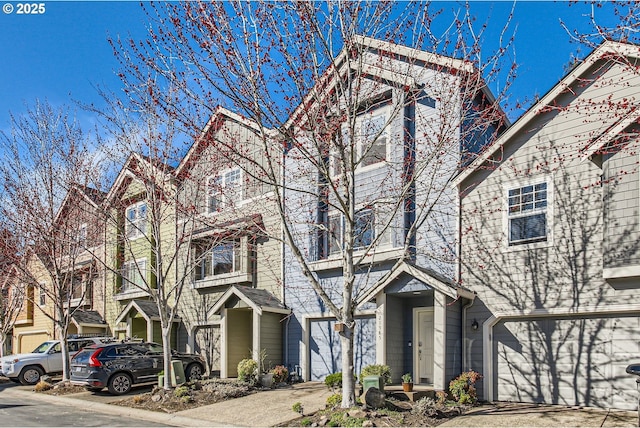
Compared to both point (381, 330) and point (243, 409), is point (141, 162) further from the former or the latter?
point (381, 330)

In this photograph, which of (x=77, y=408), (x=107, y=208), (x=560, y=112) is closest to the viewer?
(x=560, y=112)

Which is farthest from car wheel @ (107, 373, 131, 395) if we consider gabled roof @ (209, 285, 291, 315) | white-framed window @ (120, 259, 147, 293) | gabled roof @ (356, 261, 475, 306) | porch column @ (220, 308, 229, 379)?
gabled roof @ (356, 261, 475, 306)

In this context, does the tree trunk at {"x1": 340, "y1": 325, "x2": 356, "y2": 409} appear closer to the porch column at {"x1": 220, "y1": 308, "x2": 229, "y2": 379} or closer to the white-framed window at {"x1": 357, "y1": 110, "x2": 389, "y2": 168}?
the white-framed window at {"x1": 357, "y1": 110, "x2": 389, "y2": 168}

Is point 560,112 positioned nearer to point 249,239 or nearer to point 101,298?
point 249,239

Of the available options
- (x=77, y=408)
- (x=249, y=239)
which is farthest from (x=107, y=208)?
(x=77, y=408)

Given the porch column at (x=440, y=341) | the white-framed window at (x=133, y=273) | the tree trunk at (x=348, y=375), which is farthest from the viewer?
the white-framed window at (x=133, y=273)

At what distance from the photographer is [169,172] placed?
62.4 feet

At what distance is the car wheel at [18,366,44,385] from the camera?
22.7 meters

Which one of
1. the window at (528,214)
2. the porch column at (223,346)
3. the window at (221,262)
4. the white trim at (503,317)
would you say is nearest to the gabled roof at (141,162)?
the window at (221,262)

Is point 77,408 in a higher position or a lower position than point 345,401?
lower

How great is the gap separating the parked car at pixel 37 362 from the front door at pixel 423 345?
1209 cm

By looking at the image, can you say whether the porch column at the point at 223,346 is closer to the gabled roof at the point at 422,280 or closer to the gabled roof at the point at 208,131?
the gabled roof at the point at 208,131

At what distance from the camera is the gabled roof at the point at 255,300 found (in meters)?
19.0

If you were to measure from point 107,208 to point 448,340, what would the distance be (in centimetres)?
1271
